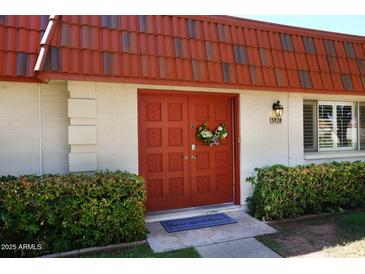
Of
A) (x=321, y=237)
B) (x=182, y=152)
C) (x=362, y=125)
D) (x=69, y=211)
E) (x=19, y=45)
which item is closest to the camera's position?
(x=69, y=211)

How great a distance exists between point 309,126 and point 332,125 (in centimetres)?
64

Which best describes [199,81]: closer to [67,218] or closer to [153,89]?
[153,89]

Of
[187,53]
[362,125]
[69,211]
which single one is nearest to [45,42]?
[187,53]

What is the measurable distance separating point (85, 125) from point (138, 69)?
126 cm

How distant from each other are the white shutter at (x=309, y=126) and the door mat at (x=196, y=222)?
272cm

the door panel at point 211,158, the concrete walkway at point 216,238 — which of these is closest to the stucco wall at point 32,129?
the concrete walkway at point 216,238

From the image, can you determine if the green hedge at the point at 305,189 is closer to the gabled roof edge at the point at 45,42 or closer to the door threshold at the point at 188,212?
the door threshold at the point at 188,212

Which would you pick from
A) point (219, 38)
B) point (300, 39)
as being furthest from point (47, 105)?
point (300, 39)

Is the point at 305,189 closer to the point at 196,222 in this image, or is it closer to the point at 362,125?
the point at 196,222

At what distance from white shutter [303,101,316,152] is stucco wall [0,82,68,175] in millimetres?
5077

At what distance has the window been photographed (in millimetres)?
6367

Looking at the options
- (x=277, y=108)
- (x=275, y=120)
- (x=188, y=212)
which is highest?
(x=277, y=108)

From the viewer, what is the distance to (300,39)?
576 centimetres

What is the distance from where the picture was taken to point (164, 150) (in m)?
5.21
